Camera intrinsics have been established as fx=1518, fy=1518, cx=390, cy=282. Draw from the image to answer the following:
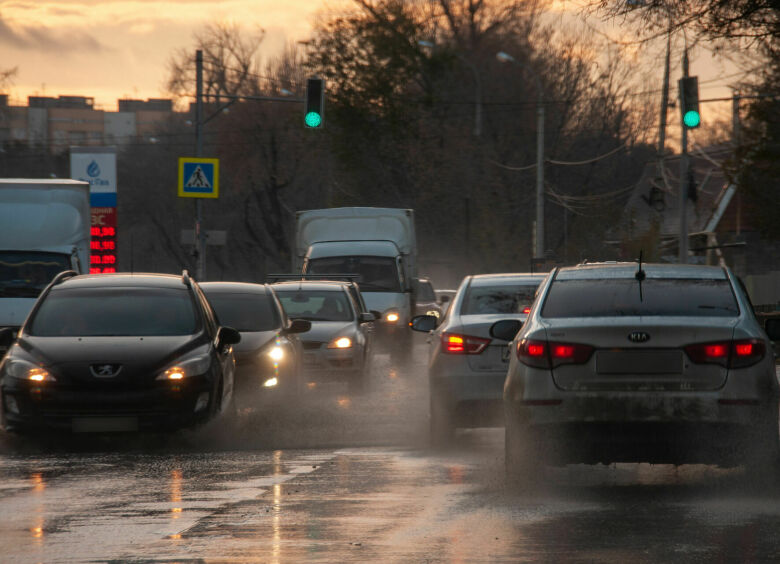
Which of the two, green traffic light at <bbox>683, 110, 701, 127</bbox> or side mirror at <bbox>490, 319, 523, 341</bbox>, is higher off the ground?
green traffic light at <bbox>683, 110, 701, 127</bbox>

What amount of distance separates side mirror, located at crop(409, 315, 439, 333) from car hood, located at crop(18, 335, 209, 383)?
1984mm

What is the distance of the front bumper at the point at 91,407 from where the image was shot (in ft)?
41.4

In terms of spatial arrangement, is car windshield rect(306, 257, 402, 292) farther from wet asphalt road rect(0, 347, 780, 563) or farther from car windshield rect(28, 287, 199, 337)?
wet asphalt road rect(0, 347, 780, 563)

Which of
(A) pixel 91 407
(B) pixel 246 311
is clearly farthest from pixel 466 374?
(B) pixel 246 311

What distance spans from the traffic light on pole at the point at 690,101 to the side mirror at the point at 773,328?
1489cm

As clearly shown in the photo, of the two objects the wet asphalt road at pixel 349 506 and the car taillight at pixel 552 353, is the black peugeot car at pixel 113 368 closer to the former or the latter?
the wet asphalt road at pixel 349 506

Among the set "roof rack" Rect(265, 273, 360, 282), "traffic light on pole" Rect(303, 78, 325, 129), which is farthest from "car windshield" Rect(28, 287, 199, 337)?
"traffic light on pole" Rect(303, 78, 325, 129)

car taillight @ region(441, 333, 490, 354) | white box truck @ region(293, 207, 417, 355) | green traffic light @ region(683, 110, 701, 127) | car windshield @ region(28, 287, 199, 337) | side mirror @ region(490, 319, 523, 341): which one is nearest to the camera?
side mirror @ region(490, 319, 523, 341)

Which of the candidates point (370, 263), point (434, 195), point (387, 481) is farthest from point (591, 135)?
point (387, 481)

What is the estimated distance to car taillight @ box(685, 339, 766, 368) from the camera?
907 centimetres

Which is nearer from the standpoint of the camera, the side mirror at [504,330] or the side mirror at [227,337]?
the side mirror at [504,330]

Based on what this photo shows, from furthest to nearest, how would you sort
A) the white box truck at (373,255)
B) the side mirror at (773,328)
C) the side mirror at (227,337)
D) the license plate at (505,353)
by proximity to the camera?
the white box truck at (373,255) → the side mirror at (227,337) → the license plate at (505,353) → the side mirror at (773,328)

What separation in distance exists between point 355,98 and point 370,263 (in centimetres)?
3575

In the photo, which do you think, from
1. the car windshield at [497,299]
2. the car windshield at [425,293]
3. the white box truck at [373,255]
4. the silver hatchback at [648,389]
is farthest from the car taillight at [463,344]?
the car windshield at [425,293]
